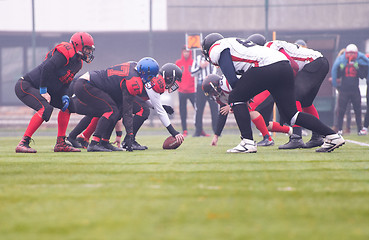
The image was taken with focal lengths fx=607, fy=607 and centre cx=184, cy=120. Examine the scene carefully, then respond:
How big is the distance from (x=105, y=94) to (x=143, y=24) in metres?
12.4

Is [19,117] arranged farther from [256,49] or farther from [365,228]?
[365,228]

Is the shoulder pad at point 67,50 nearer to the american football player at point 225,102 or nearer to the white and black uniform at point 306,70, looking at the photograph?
the american football player at point 225,102

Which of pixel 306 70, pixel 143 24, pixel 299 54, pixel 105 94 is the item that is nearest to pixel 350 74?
pixel 299 54

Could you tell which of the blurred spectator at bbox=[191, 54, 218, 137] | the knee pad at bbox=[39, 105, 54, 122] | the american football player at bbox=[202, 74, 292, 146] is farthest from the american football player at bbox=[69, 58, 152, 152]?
the blurred spectator at bbox=[191, 54, 218, 137]

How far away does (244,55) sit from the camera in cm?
677

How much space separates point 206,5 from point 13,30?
6566 mm

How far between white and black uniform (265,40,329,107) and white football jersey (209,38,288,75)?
25.7 inches

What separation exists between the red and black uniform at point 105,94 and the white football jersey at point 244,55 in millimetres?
1163

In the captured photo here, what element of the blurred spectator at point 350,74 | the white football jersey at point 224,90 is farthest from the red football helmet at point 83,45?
the blurred spectator at point 350,74

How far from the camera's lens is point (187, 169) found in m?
5.25

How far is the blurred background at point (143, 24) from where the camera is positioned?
1942 centimetres

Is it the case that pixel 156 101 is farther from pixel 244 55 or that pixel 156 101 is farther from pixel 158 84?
pixel 244 55

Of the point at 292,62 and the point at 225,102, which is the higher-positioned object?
the point at 292,62

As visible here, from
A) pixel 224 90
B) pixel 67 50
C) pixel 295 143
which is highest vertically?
pixel 67 50
